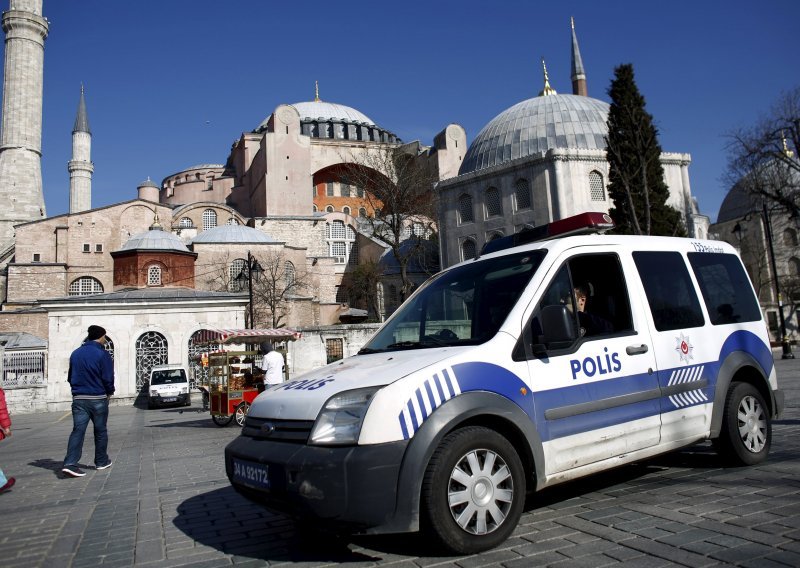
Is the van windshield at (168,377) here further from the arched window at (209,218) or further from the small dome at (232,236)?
the arched window at (209,218)

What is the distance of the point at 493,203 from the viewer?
130ft

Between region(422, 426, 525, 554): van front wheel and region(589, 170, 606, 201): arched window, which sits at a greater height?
region(589, 170, 606, 201): arched window

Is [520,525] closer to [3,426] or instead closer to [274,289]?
[3,426]

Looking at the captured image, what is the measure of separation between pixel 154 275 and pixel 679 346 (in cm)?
3711

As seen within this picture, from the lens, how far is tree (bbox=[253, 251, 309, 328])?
39688 mm

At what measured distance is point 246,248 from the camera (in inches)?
1667

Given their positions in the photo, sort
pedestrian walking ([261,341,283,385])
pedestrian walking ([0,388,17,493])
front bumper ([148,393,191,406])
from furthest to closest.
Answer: front bumper ([148,393,191,406]) → pedestrian walking ([261,341,283,385]) → pedestrian walking ([0,388,17,493])

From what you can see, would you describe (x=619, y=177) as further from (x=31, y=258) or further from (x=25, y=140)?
(x=25, y=140)

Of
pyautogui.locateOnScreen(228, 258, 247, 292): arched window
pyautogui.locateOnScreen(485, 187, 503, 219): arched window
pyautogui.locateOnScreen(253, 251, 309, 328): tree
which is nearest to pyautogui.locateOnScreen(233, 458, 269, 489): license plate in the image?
pyautogui.locateOnScreen(253, 251, 309, 328): tree

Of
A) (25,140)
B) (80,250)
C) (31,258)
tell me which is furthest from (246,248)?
(25,140)

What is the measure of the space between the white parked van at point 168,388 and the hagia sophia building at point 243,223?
3245 millimetres

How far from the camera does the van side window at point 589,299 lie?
376 centimetres

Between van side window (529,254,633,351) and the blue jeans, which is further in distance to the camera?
the blue jeans

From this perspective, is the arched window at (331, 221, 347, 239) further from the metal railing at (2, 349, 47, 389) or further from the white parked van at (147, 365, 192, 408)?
the metal railing at (2, 349, 47, 389)
